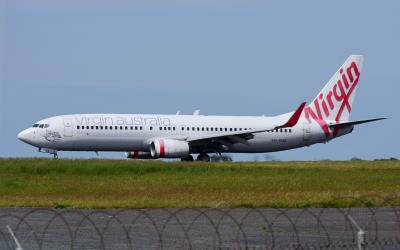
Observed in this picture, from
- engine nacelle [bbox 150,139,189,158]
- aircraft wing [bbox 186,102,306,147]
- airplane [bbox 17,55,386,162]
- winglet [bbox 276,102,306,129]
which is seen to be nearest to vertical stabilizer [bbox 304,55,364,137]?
airplane [bbox 17,55,386,162]

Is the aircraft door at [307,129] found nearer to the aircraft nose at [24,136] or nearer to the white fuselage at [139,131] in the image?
the white fuselage at [139,131]

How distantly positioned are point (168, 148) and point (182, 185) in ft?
62.7

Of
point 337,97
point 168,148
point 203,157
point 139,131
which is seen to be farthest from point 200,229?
point 337,97

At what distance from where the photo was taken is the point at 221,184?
39688 mm

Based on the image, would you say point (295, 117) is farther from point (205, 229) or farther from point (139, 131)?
point (205, 229)

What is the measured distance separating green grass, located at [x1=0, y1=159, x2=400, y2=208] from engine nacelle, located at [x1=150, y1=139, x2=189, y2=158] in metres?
8.80

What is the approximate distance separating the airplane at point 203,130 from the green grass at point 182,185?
27.7ft

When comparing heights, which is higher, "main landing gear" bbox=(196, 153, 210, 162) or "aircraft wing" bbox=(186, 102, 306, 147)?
"aircraft wing" bbox=(186, 102, 306, 147)

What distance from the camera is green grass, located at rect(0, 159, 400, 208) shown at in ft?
103

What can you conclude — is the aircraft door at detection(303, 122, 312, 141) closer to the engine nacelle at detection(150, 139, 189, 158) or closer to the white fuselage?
the white fuselage

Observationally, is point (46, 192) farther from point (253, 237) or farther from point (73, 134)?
point (73, 134)

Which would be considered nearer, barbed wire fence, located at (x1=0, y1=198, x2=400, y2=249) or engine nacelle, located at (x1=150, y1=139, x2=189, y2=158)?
barbed wire fence, located at (x1=0, y1=198, x2=400, y2=249)

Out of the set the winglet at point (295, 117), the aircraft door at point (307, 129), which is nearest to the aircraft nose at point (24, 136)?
the winglet at point (295, 117)

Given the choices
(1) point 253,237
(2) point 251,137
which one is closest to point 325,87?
(2) point 251,137
